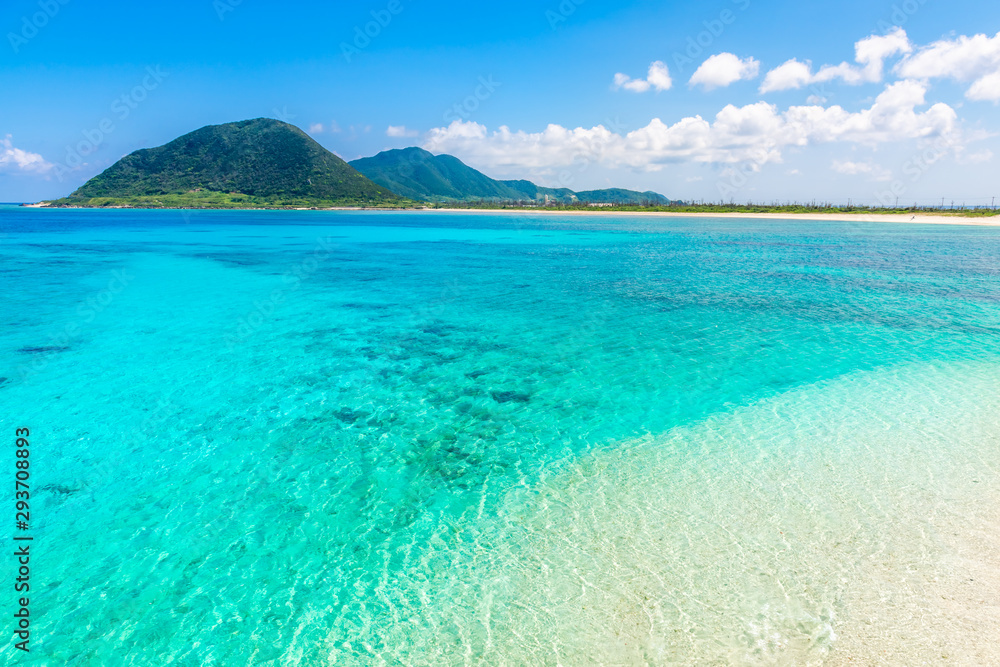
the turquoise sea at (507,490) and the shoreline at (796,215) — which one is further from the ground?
the shoreline at (796,215)

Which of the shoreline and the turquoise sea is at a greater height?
the shoreline

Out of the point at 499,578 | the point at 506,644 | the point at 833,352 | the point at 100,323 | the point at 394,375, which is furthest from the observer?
the point at 100,323

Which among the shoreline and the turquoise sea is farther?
the shoreline

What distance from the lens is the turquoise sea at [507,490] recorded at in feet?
19.1

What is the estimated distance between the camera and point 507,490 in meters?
8.76

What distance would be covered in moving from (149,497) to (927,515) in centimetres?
1298

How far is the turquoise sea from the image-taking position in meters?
5.83

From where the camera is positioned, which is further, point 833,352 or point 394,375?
point 833,352

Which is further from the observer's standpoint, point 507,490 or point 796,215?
point 796,215

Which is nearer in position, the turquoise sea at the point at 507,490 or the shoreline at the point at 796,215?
the turquoise sea at the point at 507,490

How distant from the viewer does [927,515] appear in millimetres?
7805

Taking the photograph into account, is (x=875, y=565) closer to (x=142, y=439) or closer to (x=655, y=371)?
(x=655, y=371)

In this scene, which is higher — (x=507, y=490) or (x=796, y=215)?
(x=796, y=215)

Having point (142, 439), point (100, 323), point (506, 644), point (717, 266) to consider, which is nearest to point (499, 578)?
point (506, 644)
